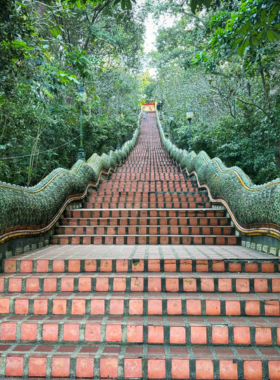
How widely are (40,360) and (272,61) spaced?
28.9 ft

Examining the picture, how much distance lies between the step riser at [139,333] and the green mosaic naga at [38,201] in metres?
1.25

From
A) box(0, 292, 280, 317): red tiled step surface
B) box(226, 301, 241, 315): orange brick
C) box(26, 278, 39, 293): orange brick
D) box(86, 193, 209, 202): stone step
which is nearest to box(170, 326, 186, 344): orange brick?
box(0, 292, 280, 317): red tiled step surface

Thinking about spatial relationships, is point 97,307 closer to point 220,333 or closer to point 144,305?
point 144,305

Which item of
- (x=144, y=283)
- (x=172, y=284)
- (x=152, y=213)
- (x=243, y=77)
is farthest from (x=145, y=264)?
(x=243, y=77)

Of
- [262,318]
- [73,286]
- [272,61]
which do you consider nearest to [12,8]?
[73,286]

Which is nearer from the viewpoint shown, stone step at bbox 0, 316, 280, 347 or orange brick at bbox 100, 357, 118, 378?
orange brick at bbox 100, 357, 118, 378

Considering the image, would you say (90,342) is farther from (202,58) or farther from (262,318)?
(202,58)

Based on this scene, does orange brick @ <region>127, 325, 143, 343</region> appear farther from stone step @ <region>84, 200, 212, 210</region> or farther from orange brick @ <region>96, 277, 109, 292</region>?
stone step @ <region>84, 200, 212, 210</region>

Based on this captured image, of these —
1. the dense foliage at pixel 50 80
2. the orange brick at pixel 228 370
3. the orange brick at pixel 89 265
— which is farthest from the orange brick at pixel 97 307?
the dense foliage at pixel 50 80

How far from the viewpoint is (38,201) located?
4.33m

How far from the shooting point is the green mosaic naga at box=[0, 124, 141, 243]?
3531 millimetres

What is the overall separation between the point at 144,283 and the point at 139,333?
1.92 feet

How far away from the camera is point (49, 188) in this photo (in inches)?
196

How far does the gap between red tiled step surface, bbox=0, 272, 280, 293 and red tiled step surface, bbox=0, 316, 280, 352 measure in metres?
0.43
